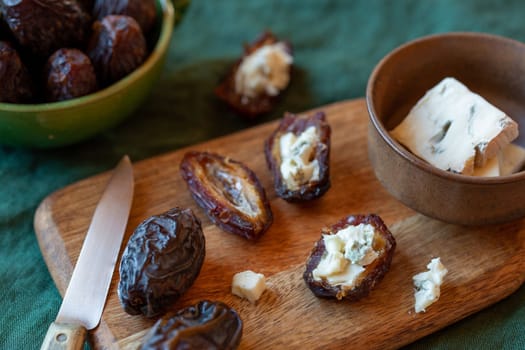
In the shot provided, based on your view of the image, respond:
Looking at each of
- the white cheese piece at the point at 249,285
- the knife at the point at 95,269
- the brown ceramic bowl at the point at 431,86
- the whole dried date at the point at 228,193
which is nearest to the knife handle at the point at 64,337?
the knife at the point at 95,269

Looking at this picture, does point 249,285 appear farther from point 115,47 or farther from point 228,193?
point 115,47

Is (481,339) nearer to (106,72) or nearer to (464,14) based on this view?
(106,72)

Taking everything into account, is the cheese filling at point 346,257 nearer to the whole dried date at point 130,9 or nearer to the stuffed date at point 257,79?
the stuffed date at point 257,79

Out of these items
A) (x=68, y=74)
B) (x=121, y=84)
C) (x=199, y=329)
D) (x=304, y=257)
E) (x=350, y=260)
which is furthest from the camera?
(x=121, y=84)

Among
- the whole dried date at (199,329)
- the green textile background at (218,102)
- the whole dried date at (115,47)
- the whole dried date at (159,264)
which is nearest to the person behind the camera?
the whole dried date at (199,329)

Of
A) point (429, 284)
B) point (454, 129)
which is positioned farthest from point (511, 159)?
point (429, 284)

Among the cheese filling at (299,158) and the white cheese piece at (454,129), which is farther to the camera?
the cheese filling at (299,158)

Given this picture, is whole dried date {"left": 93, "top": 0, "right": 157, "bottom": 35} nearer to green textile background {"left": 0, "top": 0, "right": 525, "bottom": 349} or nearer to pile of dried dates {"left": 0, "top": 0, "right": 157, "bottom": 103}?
pile of dried dates {"left": 0, "top": 0, "right": 157, "bottom": 103}
